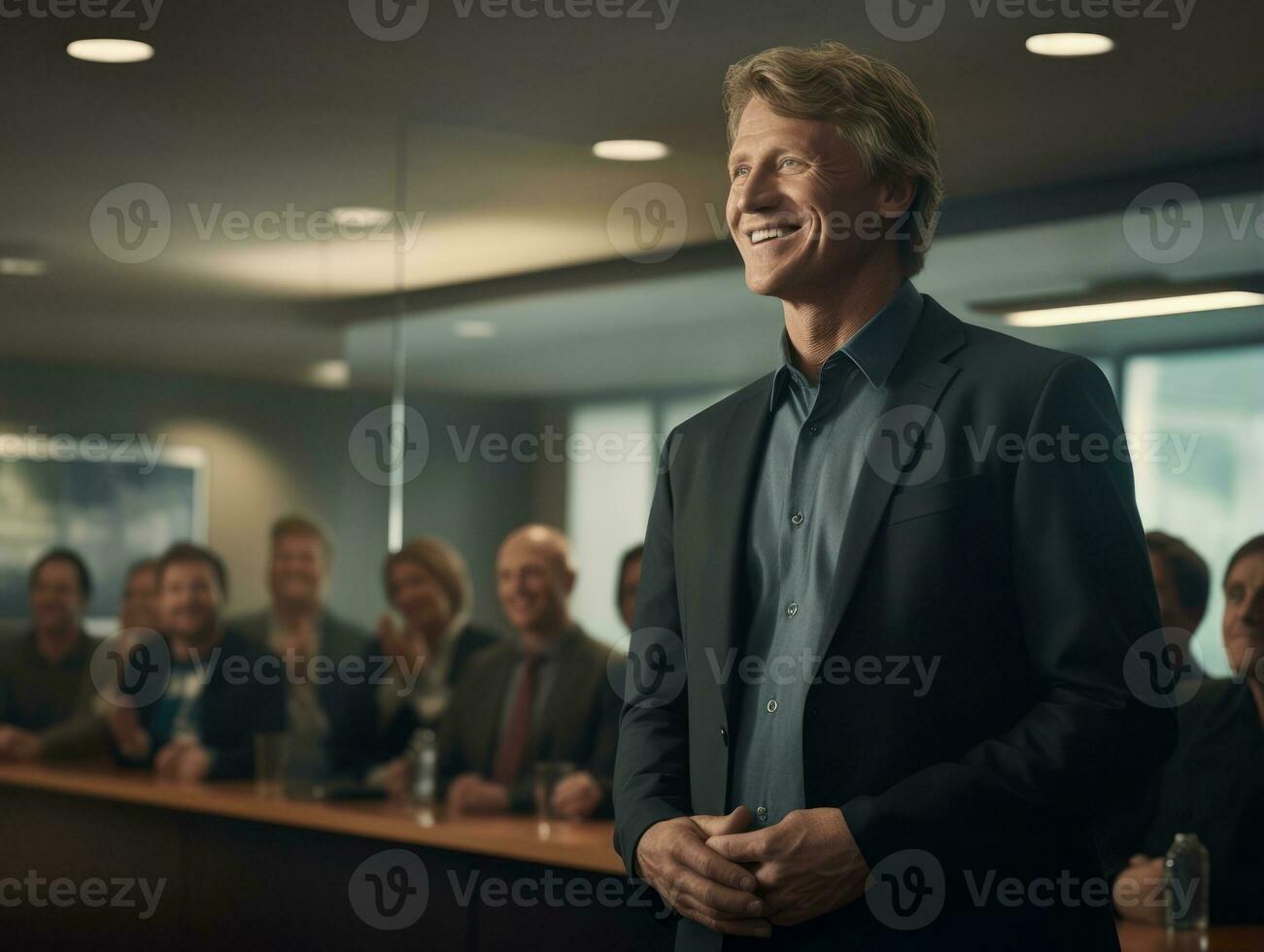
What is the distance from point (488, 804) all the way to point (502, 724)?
1.60 ft

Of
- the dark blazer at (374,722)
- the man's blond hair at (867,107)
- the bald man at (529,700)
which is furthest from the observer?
the dark blazer at (374,722)

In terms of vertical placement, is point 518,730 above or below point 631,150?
below

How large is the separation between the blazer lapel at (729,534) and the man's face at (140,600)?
4390mm

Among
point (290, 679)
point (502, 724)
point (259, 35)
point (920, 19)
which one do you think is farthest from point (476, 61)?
point (290, 679)

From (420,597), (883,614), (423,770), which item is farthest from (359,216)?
(883,614)

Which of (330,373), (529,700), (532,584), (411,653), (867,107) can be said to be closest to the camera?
(867,107)

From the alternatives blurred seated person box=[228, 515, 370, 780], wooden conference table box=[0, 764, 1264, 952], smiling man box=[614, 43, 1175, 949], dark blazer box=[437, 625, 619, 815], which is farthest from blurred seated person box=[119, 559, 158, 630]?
smiling man box=[614, 43, 1175, 949]

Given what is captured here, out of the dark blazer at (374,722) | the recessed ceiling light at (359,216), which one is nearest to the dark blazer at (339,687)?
the dark blazer at (374,722)

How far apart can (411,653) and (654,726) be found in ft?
11.9

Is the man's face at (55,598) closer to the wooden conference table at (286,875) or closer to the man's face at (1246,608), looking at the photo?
the wooden conference table at (286,875)

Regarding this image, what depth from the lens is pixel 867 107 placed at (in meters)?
1.71

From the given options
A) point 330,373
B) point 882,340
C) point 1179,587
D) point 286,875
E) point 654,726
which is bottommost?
point 286,875

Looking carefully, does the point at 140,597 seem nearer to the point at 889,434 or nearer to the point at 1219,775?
the point at 1219,775

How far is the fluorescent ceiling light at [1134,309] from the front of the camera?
475cm
